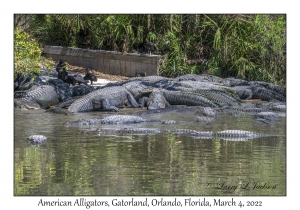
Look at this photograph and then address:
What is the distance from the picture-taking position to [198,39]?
74.4 ft

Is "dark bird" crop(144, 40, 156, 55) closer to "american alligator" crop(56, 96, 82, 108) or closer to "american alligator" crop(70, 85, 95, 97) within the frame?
"american alligator" crop(70, 85, 95, 97)

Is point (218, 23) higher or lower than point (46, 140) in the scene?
higher

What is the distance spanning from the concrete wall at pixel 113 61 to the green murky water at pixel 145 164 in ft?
28.3

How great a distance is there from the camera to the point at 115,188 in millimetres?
8070

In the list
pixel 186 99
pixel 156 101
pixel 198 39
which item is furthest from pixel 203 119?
pixel 198 39

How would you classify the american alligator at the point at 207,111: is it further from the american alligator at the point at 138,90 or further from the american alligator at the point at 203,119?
the american alligator at the point at 138,90

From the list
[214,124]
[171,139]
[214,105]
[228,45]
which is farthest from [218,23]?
[171,139]

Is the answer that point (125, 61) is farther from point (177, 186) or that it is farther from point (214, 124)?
point (177, 186)

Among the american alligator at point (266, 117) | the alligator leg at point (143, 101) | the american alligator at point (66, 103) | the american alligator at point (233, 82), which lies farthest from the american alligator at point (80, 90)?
the american alligator at point (266, 117)

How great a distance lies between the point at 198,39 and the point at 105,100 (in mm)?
8158

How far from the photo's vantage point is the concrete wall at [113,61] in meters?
21.2

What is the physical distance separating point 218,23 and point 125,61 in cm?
342

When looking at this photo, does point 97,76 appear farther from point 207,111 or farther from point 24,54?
point 207,111

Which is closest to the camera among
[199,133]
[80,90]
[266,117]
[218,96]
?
[199,133]
